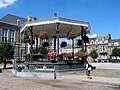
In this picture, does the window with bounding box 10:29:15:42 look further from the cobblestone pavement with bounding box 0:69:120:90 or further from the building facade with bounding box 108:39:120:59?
the building facade with bounding box 108:39:120:59

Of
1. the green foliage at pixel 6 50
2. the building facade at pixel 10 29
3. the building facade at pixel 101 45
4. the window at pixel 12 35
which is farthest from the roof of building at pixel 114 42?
the green foliage at pixel 6 50

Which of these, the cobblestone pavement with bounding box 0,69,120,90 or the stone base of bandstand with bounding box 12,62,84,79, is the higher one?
the stone base of bandstand with bounding box 12,62,84,79

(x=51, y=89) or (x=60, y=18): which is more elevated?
(x=60, y=18)

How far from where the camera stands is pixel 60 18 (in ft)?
68.4

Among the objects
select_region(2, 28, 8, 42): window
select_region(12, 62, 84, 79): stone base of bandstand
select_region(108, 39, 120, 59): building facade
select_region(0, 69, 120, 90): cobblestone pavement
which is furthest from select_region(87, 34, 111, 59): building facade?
select_region(0, 69, 120, 90): cobblestone pavement

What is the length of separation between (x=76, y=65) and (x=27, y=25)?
21.4 feet

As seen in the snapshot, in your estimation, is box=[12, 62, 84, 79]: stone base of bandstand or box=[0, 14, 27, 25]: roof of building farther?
box=[0, 14, 27, 25]: roof of building

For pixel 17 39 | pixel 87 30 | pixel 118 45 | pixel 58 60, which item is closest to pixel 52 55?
pixel 58 60

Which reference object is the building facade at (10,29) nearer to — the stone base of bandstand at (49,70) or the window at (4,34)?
the window at (4,34)

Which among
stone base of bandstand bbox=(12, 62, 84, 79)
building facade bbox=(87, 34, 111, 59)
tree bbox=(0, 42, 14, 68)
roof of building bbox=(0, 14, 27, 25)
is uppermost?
roof of building bbox=(0, 14, 27, 25)

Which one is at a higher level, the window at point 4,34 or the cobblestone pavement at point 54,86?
the window at point 4,34

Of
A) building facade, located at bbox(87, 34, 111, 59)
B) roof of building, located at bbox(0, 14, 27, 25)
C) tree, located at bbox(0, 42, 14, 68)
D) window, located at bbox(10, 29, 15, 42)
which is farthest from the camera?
building facade, located at bbox(87, 34, 111, 59)

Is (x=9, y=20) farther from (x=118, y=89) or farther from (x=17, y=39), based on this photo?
(x=118, y=89)

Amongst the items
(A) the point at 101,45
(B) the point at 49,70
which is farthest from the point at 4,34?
(A) the point at 101,45
